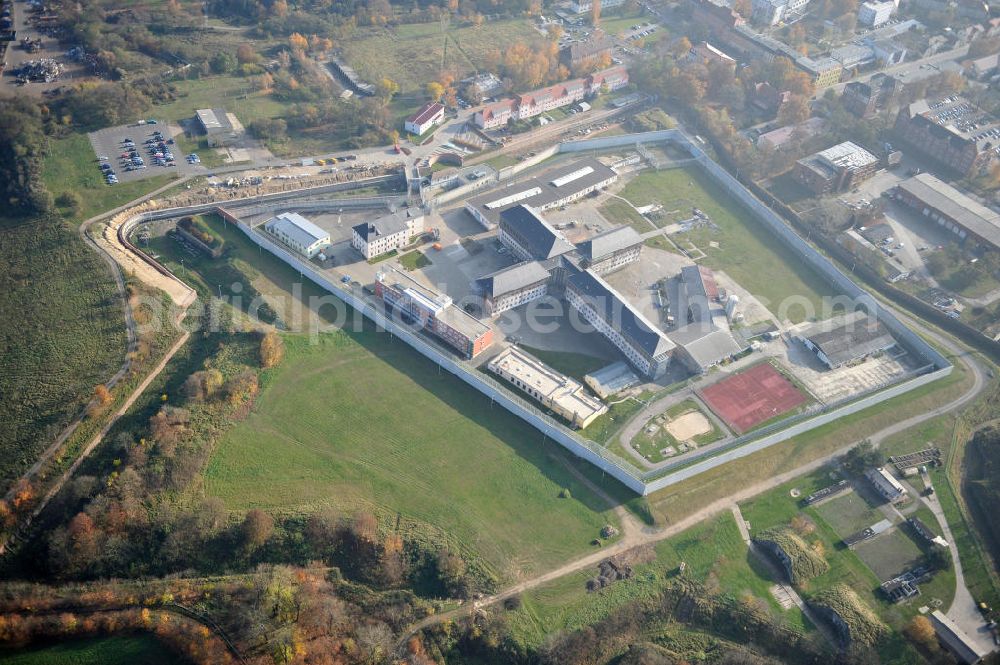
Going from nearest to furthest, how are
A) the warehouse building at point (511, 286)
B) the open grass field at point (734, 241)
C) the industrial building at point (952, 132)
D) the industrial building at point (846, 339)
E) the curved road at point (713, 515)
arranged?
the curved road at point (713, 515), the industrial building at point (846, 339), the warehouse building at point (511, 286), the open grass field at point (734, 241), the industrial building at point (952, 132)

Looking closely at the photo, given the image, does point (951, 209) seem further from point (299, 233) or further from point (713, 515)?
point (299, 233)

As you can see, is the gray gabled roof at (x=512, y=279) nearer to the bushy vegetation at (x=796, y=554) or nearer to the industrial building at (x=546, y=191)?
the industrial building at (x=546, y=191)

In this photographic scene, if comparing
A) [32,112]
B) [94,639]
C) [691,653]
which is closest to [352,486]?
[94,639]

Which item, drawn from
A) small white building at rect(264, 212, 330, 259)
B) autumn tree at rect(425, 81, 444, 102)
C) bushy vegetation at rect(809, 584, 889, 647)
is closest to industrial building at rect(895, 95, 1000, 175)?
autumn tree at rect(425, 81, 444, 102)

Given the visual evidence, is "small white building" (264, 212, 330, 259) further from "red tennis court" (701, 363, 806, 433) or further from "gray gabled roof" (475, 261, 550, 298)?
"red tennis court" (701, 363, 806, 433)

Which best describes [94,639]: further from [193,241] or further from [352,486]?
[193,241]

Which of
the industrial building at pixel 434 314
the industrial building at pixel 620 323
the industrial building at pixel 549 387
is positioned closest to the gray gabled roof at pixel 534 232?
the industrial building at pixel 620 323

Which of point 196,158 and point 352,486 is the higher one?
point 196,158
